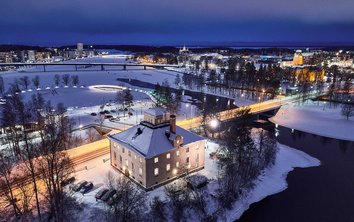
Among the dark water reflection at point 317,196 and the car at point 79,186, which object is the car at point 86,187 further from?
the dark water reflection at point 317,196

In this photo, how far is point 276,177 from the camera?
38.2 m

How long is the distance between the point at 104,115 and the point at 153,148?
104ft

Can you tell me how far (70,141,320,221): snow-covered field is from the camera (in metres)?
30.7

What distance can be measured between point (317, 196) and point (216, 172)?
12705 mm

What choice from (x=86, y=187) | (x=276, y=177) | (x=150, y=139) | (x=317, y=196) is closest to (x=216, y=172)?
(x=276, y=177)

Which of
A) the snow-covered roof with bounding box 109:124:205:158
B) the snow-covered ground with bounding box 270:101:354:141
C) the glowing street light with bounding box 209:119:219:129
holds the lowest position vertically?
the snow-covered ground with bounding box 270:101:354:141

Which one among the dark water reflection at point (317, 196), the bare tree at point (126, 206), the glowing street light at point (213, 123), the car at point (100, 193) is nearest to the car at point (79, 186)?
the car at point (100, 193)

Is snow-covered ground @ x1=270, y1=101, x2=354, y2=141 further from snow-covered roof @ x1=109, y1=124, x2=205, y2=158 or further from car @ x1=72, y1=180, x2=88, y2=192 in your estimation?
car @ x1=72, y1=180, x2=88, y2=192

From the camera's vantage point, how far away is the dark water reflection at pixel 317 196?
30.9 m

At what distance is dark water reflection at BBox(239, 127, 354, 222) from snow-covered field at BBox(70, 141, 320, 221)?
865 millimetres

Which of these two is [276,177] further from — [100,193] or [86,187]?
[86,187]

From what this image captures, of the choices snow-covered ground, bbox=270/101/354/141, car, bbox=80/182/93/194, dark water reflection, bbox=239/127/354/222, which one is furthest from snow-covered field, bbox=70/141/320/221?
snow-covered ground, bbox=270/101/354/141

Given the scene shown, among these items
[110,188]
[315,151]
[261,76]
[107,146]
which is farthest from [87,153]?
[261,76]

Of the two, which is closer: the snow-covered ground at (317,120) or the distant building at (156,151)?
the distant building at (156,151)
